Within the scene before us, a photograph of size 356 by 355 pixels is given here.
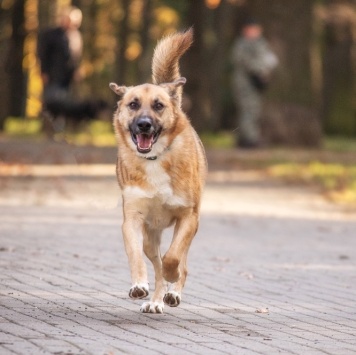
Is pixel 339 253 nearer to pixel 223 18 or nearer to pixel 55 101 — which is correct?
pixel 55 101

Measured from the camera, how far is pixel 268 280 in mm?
9625

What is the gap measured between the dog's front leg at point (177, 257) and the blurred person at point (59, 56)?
14.7 m

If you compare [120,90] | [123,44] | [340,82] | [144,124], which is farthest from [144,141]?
[340,82]

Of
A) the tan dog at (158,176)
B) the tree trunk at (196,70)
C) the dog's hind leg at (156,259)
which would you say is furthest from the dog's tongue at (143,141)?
the tree trunk at (196,70)

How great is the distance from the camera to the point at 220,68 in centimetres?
3909

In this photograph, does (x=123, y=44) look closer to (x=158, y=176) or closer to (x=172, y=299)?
(x=158, y=176)

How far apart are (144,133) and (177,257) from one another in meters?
0.86

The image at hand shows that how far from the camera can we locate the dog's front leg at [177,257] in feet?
25.5

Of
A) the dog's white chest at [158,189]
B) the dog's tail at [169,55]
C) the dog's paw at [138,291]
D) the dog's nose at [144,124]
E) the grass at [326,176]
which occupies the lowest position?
the grass at [326,176]

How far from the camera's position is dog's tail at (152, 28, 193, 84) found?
29.4ft

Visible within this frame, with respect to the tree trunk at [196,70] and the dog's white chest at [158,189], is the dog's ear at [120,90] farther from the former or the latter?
the tree trunk at [196,70]

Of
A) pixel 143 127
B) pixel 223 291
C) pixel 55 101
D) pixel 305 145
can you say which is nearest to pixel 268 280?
pixel 223 291

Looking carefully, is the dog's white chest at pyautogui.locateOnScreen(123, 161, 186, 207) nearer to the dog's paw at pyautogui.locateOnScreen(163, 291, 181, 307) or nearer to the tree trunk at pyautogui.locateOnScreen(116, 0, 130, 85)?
the dog's paw at pyautogui.locateOnScreen(163, 291, 181, 307)

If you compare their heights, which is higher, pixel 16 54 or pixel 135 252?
pixel 135 252
